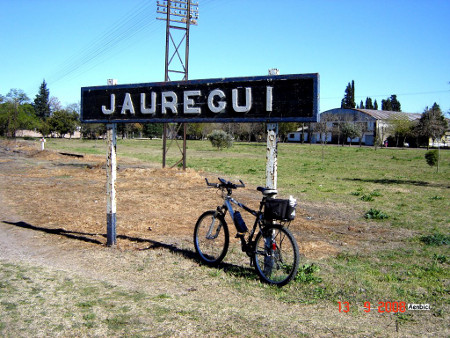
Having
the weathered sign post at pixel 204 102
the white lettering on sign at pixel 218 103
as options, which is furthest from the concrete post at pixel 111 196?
the white lettering on sign at pixel 218 103

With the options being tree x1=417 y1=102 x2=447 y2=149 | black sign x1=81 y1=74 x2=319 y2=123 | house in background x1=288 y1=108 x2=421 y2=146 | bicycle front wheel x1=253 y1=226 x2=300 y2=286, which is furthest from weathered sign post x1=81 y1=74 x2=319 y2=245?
house in background x1=288 y1=108 x2=421 y2=146

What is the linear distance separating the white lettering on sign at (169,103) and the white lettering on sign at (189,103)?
8.8 inches

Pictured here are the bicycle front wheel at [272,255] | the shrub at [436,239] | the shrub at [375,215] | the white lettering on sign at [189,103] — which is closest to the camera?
the bicycle front wheel at [272,255]

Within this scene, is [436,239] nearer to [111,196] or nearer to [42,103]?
[111,196]

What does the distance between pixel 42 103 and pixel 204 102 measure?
13353 centimetres

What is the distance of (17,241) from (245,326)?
559cm

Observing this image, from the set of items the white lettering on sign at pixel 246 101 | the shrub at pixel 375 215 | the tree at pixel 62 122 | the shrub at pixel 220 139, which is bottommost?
the shrub at pixel 375 215

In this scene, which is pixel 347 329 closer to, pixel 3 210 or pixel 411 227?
pixel 411 227

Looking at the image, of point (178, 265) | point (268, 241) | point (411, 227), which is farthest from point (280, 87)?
point (411, 227)

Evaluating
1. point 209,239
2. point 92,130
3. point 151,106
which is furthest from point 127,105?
point 92,130

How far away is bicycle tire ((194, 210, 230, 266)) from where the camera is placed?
255 inches

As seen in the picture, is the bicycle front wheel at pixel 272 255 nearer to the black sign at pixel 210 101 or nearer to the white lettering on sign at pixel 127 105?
the black sign at pixel 210 101

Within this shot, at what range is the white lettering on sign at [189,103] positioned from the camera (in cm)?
699

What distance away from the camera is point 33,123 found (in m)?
70.2
